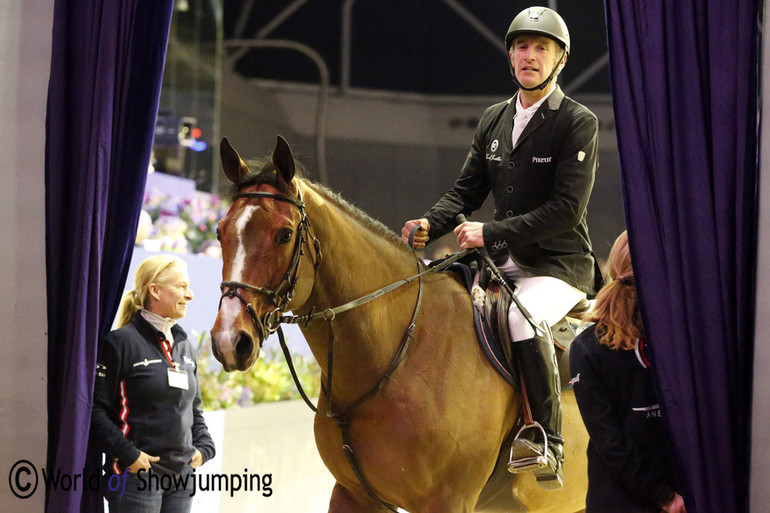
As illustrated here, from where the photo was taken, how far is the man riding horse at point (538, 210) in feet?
8.67

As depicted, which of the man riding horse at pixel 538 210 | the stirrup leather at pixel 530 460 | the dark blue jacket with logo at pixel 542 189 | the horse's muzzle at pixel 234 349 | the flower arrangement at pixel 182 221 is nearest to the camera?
the horse's muzzle at pixel 234 349

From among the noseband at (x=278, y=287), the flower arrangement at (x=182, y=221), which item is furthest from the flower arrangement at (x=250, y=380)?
the noseband at (x=278, y=287)

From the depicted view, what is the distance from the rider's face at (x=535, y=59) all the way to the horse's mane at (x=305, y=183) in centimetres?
76

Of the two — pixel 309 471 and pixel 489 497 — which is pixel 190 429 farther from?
pixel 309 471

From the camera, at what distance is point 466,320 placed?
275 centimetres

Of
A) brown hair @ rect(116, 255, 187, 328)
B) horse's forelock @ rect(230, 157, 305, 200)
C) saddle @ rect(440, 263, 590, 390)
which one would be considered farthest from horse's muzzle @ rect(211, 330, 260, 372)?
brown hair @ rect(116, 255, 187, 328)

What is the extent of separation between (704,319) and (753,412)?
0.26 metres

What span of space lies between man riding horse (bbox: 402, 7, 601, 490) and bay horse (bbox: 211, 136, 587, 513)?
0.15 meters

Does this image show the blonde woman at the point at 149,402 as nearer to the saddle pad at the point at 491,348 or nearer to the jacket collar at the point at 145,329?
the jacket collar at the point at 145,329

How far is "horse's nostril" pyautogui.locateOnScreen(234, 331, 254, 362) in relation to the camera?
2205mm

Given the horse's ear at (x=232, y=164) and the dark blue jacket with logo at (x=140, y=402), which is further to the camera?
the dark blue jacket with logo at (x=140, y=402)

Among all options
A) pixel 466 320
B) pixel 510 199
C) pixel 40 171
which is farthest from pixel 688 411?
pixel 40 171

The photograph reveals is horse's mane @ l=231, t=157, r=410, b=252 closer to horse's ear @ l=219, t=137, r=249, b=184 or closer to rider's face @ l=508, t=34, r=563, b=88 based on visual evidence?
horse's ear @ l=219, t=137, r=249, b=184

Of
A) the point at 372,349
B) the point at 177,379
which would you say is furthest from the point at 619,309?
the point at 177,379
